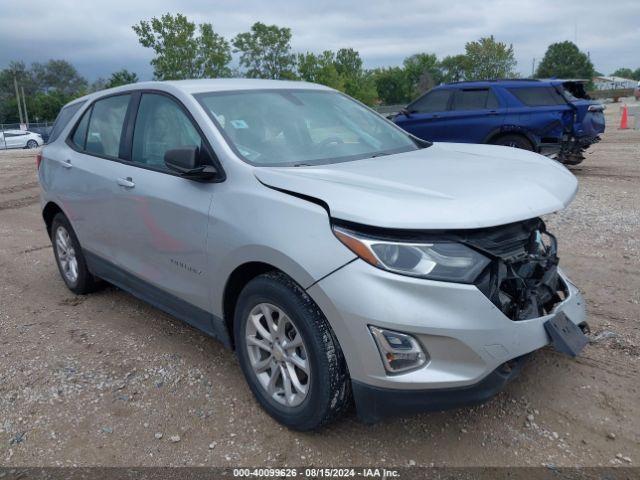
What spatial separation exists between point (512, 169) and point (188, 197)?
1.83m

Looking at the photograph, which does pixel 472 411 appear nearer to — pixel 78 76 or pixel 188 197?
pixel 188 197

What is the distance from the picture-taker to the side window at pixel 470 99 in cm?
1093

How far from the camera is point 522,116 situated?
1038 cm

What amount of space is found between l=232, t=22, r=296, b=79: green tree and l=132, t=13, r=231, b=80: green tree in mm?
5448

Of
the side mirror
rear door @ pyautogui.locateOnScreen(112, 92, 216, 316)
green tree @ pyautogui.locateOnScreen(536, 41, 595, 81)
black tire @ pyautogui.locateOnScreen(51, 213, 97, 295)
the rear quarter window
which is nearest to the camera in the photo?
the side mirror

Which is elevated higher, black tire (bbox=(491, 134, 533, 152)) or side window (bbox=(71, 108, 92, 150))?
side window (bbox=(71, 108, 92, 150))

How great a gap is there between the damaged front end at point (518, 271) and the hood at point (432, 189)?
124 millimetres

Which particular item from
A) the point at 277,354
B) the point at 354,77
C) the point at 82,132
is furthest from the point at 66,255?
the point at 354,77

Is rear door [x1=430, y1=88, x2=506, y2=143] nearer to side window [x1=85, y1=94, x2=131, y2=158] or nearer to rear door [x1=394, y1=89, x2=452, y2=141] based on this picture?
rear door [x1=394, y1=89, x2=452, y2=141]

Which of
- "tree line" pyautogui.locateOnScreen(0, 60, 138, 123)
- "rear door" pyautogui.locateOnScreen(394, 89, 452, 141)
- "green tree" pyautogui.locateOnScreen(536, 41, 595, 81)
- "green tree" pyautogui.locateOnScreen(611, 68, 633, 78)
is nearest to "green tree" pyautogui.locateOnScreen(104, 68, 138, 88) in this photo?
"tree line" pyautogui.locateOnScreen(0, 60, 138, 123)

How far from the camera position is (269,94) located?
380 cm

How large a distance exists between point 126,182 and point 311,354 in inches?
77.3

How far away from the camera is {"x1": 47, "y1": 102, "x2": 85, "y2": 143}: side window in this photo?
5051 mm

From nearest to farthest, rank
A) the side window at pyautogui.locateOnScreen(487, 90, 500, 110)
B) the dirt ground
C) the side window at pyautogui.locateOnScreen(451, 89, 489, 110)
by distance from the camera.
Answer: the dirt ground → the side window at pyautogui.locateOnScreen(487, 90, 500, 110) → the side window at pyautogui.locateOnScreen(451, 89, 489, 110)
